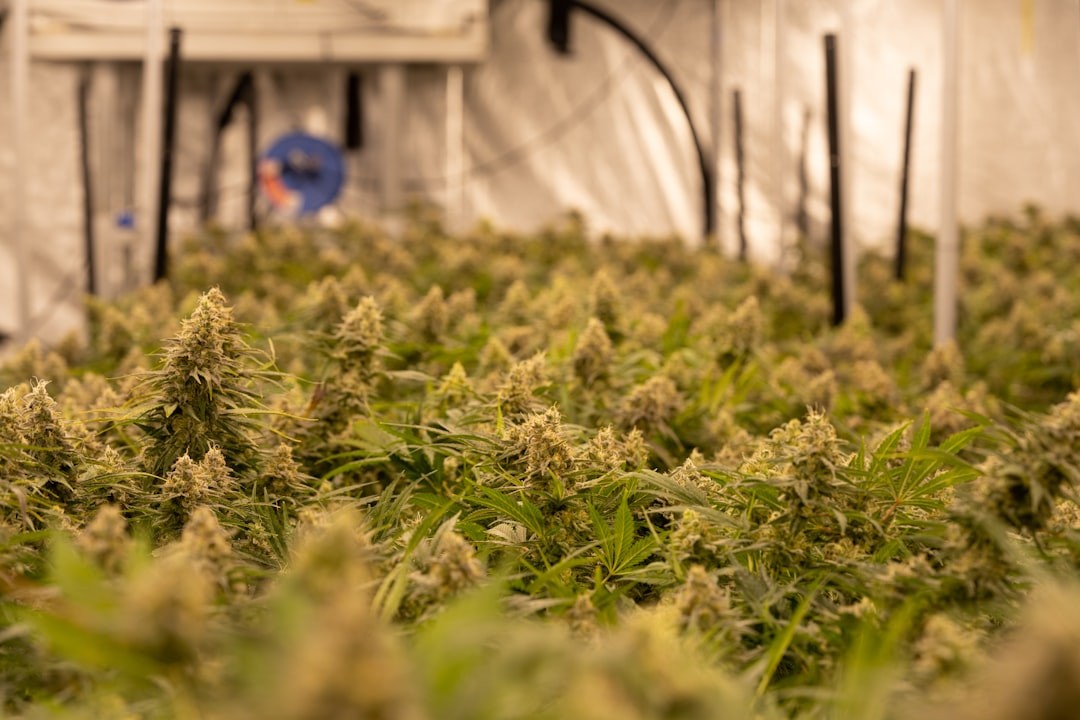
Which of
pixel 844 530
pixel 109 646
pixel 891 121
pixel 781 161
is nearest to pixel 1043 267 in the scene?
pixel 781 161

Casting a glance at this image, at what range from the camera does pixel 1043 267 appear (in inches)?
164

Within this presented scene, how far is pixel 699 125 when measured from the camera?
6.90m

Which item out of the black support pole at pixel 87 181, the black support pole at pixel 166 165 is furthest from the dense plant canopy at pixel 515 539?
the black support pole at pixel 87 181

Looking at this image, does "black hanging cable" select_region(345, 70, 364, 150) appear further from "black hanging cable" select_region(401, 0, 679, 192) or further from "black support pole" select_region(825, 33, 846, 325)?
"black support pole" select_region(825, 33, 846, 325)

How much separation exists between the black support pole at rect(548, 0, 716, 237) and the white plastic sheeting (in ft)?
0.30

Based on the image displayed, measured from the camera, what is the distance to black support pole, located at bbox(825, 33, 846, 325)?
3.32m

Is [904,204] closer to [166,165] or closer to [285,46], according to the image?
[166,165]

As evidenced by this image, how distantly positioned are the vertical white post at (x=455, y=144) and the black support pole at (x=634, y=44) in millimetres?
524

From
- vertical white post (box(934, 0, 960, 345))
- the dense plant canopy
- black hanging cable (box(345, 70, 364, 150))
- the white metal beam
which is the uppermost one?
the white metal beam

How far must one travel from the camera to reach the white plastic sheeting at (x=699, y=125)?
664 cm

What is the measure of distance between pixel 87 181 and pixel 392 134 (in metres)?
1.21

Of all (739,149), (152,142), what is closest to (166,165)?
(152,142)

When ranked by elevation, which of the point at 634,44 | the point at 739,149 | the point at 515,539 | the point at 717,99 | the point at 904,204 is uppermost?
the point at 634,44

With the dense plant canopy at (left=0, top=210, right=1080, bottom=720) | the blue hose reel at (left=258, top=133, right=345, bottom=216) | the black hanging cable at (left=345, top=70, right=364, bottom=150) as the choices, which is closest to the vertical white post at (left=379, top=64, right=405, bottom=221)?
the blue hose reel at (left=258, top=133, right=345, bottom=216)
